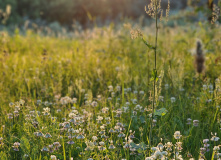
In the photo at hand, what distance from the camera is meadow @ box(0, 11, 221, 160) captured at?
2.13 m

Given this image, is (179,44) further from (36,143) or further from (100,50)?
(36,143)

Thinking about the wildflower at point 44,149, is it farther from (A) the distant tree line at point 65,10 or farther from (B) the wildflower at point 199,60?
(A) the distant tree line at point 65,10

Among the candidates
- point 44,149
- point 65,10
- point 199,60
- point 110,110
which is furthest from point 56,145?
point 65,10

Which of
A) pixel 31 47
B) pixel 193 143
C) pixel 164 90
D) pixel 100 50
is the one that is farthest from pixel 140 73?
pixel 31 47

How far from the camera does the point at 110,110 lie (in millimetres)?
2932

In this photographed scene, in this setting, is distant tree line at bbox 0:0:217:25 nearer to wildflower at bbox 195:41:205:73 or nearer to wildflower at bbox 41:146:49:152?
wildflower at bbox 41:146:49:152

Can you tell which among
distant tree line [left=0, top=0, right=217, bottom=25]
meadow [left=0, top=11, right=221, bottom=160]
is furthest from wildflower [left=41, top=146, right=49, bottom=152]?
distant tree line [left=0, top=0, right=217, bottom=25]

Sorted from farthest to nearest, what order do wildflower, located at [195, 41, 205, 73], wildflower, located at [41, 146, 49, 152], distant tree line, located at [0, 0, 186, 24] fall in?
1. distant tree line, located at [0, 0, 186, 24]
2. wildflower, located at [41, 146, 49, 152]
3. wildflower, located at [195, 41, 205, 73]

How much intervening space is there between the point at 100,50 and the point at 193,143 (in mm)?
3337

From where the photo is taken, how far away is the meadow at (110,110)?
2135 millimetres

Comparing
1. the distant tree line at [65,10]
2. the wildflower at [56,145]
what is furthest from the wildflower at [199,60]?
the distant tree line at [65,10]

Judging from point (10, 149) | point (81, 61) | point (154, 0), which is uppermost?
point (154, 0)

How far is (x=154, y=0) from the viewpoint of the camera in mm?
1960

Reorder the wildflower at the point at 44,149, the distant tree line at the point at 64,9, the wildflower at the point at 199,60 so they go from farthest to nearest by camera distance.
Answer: the distant tree line at the point at 64,9 < the wildflower at the point at 44,149 < the wildflower at the point at 199,60
